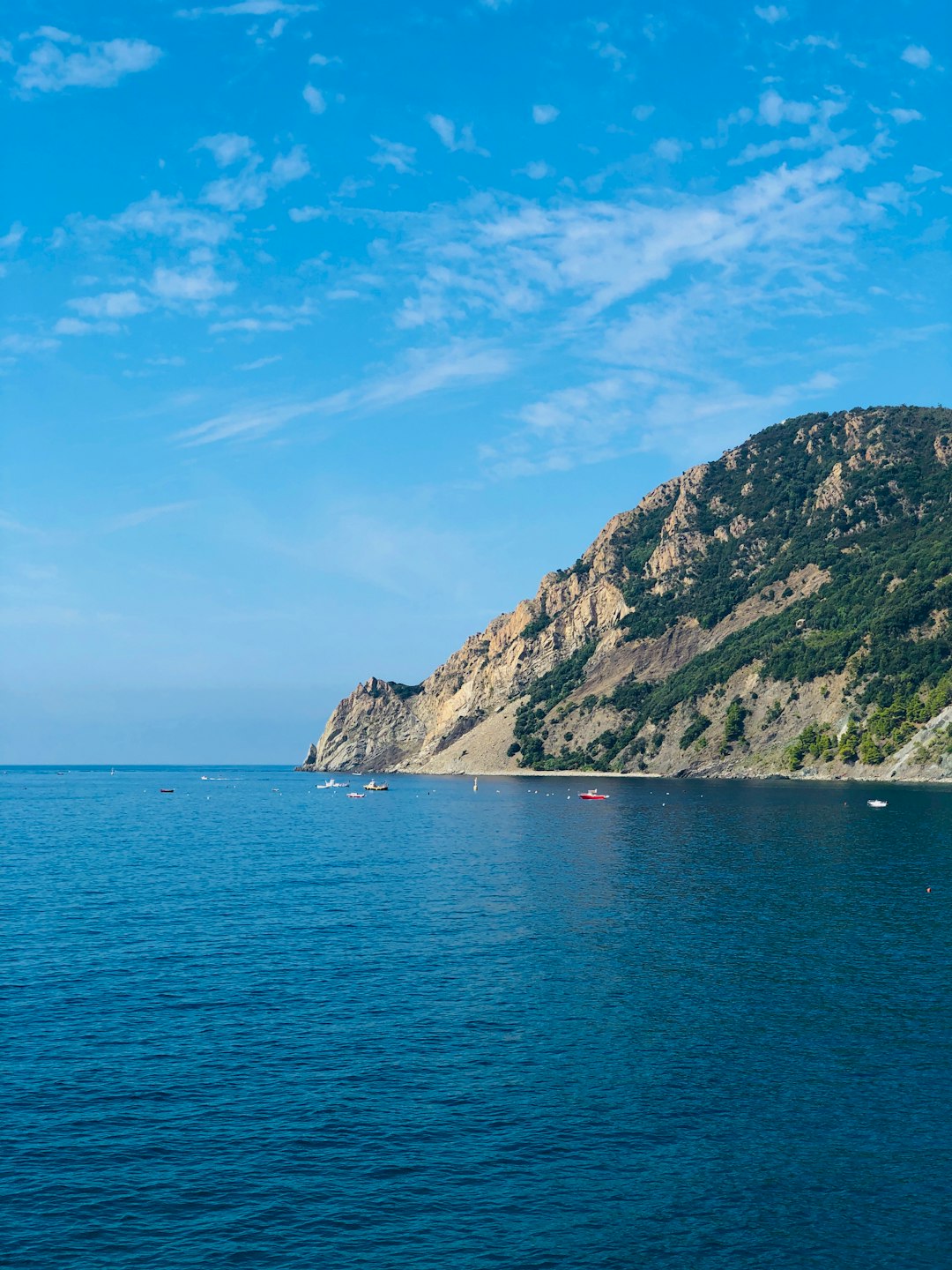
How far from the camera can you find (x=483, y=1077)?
118ft

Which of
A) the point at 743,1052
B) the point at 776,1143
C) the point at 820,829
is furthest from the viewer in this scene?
the point at 820,829

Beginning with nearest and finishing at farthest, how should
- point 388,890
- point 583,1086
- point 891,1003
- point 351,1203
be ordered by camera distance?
point 351,1203 < point 583,1086 < point 891,1003 < point 388,890

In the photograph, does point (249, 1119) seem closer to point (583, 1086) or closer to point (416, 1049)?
point (416, 1049)

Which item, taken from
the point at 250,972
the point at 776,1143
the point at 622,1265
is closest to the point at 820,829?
the point at 250,972

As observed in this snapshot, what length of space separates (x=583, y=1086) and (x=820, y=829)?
86213 mm

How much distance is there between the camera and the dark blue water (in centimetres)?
2575

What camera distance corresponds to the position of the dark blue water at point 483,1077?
1014 inches

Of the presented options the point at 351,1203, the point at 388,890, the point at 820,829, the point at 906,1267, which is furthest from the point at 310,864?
the point at 906,1267

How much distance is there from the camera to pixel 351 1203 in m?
27.1

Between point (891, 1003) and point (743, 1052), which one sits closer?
point (743, 1052)

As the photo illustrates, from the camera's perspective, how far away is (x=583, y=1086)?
35.0 m

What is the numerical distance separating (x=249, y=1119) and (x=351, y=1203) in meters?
6.81

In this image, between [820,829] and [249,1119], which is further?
[820,829]

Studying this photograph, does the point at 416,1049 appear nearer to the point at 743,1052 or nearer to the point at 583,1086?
the point at 583,1086
